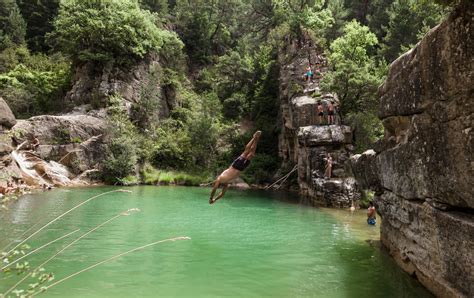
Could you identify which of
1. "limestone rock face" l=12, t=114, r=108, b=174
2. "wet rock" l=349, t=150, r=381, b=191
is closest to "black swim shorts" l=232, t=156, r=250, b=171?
"wet rock" l=349, t=150, r=381, b=191

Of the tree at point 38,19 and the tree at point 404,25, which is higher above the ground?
the tree at point 38,19

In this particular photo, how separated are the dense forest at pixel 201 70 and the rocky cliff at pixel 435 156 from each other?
1492cm

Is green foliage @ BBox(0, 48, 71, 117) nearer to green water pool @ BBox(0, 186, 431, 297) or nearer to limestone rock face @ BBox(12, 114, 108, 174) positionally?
limestone rock face @ BBox(12, 114, 108, 174)

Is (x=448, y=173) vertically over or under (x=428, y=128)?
under

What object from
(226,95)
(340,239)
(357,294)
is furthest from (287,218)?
(226,95)

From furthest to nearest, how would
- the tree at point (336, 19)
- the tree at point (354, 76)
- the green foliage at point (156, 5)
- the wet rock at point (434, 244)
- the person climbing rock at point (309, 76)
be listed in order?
1. the green foliage at point (156, 5)
2. the tree at point (336, 19)
3. the person climbing rock at point (309, 76)
4. the tree at point (354, 76)
5. the wet rock at point (434, 244)

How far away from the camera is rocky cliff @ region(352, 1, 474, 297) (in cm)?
616

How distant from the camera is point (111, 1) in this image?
118 ft

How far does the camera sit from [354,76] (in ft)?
76.7

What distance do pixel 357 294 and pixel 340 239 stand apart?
212 inches

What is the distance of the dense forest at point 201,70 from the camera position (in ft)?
87.4

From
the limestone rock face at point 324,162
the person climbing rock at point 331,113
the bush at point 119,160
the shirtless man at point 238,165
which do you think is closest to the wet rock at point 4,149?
the bush at point 119,160

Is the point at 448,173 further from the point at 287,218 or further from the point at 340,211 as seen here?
the point at 340,211

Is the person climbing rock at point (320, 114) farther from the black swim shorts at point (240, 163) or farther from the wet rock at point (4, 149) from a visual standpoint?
the wet rock at point (4, 149)
